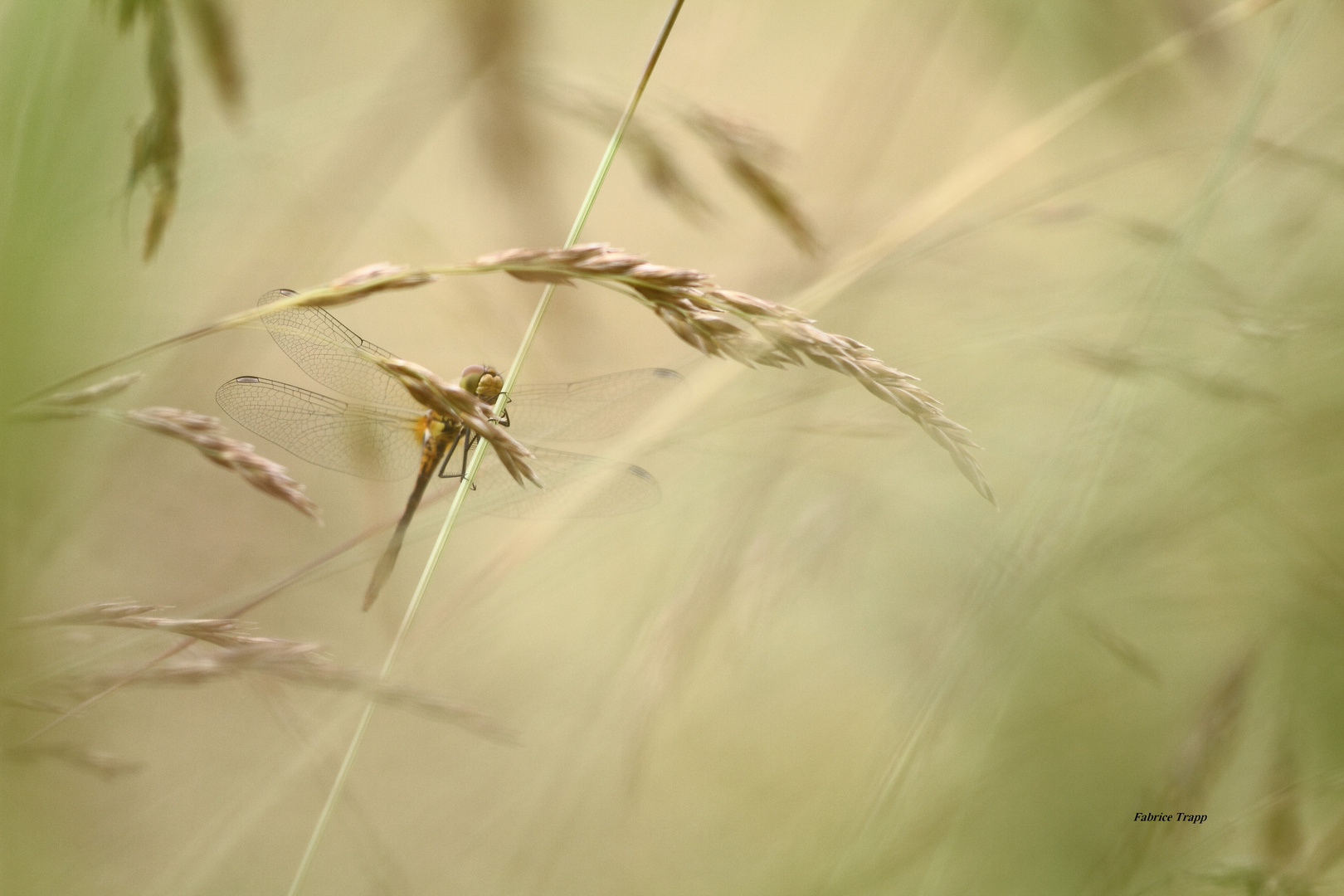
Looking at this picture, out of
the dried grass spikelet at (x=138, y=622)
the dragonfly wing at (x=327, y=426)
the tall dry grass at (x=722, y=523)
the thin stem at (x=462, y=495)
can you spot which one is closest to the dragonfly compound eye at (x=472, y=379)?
the dragonfly wing at (x=327, y=426)

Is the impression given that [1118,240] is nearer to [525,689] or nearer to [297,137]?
[297,137]

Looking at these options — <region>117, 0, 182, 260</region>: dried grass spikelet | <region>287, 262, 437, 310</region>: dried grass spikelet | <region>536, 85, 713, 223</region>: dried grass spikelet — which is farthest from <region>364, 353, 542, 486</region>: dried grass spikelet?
<region>536, 85, 713, 223</region>: dried grass spikelet

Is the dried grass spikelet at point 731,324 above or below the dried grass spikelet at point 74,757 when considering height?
above

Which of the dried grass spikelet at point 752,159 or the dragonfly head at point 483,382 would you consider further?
the dragonfly head at point 483,382

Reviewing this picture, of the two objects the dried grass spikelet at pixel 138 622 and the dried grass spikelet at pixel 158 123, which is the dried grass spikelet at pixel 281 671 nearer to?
the dried grass spikelet at pixel 138 622

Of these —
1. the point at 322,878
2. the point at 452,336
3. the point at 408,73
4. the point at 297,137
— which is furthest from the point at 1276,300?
the point at 322,878

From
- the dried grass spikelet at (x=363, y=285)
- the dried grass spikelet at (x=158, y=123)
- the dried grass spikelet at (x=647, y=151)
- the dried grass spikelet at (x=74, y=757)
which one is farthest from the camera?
the dried grass spikelet at (x=647, y=151)

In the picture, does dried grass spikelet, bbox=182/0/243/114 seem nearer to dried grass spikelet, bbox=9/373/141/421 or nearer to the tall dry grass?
the tall dry grass
